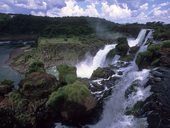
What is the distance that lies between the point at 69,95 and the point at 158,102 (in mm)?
12196

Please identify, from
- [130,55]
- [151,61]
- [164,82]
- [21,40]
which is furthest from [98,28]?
[164,82]

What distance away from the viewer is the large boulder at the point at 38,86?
150ft

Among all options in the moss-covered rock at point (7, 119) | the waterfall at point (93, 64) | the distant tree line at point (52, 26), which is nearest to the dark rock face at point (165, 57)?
the waterfall at point (93, 64)

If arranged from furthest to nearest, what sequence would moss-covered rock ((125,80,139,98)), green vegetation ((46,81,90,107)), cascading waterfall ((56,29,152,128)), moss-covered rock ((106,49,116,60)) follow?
1. moss-covered rock ((106,49,116,60))
2. moss-covered rock ((125,80,139,98))
3. green vegetation ((46,81,90,107))
4. cascading waterfall ((56,29,152,128))

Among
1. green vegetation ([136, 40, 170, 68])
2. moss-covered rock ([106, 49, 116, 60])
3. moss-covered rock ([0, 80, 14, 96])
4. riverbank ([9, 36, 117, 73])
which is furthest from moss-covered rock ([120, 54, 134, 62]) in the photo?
moss-covered rock ([0, 80, 14, 96])

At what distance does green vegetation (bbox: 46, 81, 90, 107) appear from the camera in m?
42.9

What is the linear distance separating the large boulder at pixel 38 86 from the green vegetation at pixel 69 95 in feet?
8.32

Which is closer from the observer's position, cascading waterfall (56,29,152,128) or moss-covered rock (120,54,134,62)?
cascading waterfall (56,29,152,128)

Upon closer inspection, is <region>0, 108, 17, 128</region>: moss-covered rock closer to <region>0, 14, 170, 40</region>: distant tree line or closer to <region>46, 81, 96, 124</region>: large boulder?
<region>46, 81, 96, 124</region>: large boulder

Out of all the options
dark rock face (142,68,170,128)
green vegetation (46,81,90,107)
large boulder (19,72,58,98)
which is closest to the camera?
dark rock face (142,68,170,128)

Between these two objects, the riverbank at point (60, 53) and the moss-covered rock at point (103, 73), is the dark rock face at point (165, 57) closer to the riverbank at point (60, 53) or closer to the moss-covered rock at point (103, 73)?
the moss-covered rock at point (103, 73)

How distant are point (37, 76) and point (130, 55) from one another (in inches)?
1008

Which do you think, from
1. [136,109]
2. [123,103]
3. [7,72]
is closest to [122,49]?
[123,103]

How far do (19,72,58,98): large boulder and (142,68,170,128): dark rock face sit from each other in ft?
48.1
